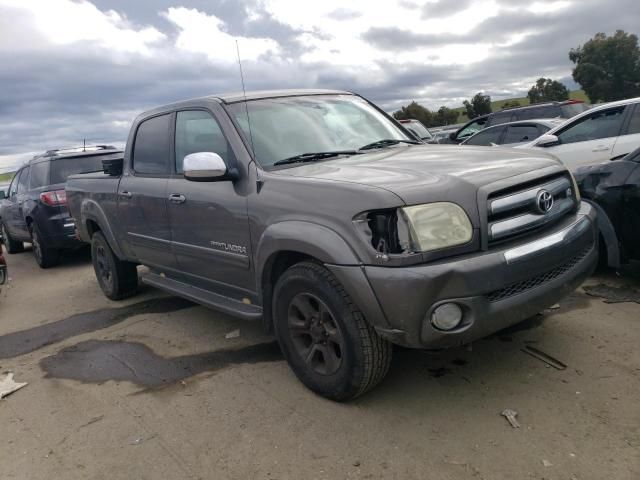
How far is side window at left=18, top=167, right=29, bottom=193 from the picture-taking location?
9.11 meters

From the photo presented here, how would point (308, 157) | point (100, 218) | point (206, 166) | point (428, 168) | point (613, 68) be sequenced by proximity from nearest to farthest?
point (428, 168), point (206, 166), point (308, 157), point (100, 218), point (613, 68)

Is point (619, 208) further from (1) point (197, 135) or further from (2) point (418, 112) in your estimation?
(2) point (418, 112)

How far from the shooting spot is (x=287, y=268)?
335cm

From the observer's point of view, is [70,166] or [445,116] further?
[445,116]

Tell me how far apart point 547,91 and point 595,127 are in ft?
174

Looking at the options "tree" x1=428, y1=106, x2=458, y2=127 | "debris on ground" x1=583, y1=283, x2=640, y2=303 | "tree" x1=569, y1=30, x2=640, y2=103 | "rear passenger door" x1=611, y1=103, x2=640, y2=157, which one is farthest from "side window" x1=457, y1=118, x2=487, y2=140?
"tree" x1=428, y1=106, x2=458, y2=127

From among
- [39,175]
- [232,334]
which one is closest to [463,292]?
[232,334]

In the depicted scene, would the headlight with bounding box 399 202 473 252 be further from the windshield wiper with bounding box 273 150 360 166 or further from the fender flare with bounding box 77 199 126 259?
the fender flare with bounding box 77 199 126 259

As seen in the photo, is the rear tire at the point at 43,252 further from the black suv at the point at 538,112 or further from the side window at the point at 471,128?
the side window at the point at 471,128

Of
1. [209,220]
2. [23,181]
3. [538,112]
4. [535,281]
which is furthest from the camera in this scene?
[538,112]

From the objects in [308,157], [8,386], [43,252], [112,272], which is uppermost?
[308,157]

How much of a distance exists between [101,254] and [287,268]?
363 centimetres

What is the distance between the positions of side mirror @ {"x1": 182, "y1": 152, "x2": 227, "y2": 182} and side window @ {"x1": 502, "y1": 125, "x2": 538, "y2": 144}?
822 centimetres

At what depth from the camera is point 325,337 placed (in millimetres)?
3150
